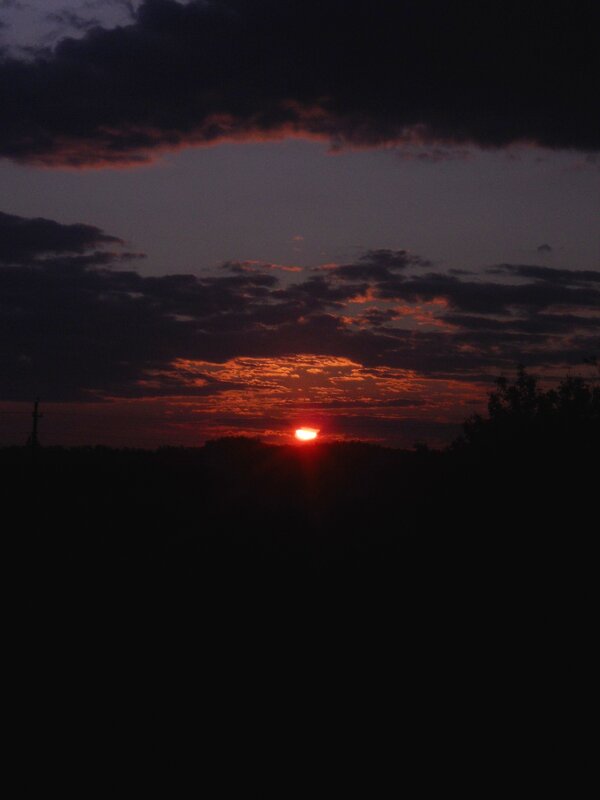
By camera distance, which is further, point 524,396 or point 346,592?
point 524,396

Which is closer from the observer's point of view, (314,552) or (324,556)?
(324,556)

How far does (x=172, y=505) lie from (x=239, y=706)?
15.0m

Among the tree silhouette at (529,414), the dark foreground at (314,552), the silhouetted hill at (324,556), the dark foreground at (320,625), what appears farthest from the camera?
the tree silhouette at (529,414)

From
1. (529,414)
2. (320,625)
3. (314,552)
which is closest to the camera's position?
(320,625)

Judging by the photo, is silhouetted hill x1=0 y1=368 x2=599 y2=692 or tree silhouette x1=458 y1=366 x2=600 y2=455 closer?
silhouetted hill x1=0 y1=368 x2=599 y2=692

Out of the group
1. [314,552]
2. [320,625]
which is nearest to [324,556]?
[314,552]

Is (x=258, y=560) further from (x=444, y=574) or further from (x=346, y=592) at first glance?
(x=444, y=574)

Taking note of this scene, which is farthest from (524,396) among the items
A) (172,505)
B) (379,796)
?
(379,796)

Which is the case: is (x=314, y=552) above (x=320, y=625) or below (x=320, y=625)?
above

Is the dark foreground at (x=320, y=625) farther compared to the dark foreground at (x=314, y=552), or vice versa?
the dark foreground at (x=314, y=552)

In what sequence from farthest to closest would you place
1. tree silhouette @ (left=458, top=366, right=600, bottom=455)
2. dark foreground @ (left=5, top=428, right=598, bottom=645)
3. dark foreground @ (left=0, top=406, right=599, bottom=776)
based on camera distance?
tree silhouette @ (left=458, top=366, right=600, bottom=455), dark foreground @ (left=5, top=428, right=598, bottom=645), dark foreground @ (left=0, top=406, right=599, bottom=776)

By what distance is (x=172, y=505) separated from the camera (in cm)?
2898

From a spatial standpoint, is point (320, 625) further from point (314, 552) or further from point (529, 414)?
point (529, 414)

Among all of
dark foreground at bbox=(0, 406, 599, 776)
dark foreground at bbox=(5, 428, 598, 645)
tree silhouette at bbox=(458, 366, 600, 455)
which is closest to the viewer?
dark foreground at bbox=(0, 406, 599, 776)
